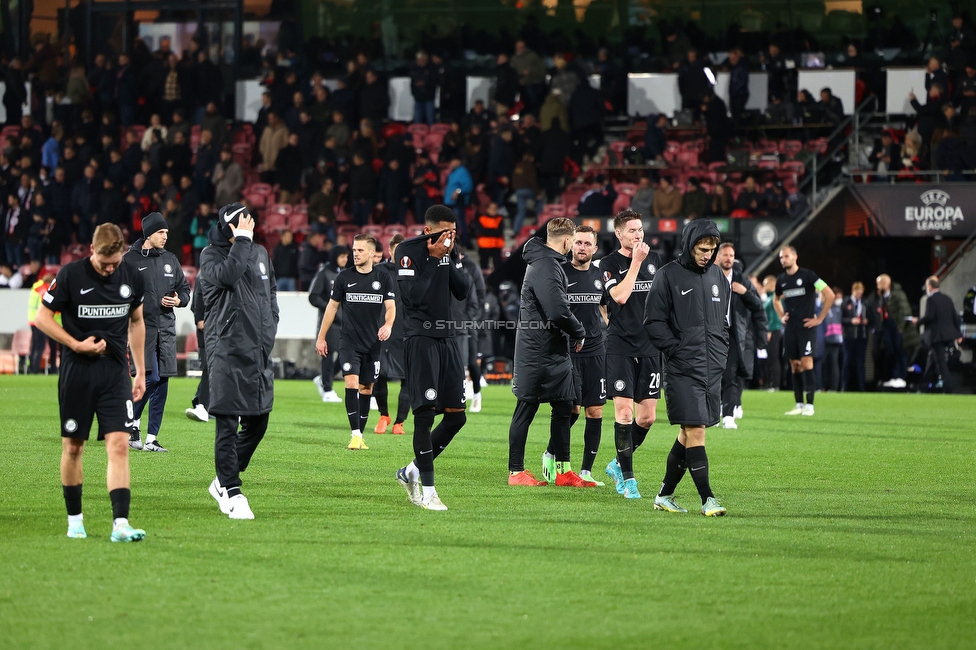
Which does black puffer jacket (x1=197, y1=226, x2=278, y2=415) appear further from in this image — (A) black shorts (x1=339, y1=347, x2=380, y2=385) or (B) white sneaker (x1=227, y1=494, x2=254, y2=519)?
(A) black shorts (x1=339, y1=347, x2=380, y2=385)

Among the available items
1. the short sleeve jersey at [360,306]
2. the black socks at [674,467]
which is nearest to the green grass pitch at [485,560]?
the black socks at [674,467]

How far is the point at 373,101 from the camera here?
3203 centimetres

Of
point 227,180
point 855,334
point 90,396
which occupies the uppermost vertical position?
point 227,180

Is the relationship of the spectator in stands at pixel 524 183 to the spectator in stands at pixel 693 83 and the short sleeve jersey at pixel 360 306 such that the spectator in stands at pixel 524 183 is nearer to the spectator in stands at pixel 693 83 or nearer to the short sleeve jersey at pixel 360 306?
the spectator in stands at pixel 693 83

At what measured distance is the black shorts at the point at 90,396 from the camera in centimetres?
747

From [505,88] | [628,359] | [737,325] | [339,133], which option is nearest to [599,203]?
[505,88]

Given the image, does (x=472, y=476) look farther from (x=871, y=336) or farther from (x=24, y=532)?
(x=871, y=336)

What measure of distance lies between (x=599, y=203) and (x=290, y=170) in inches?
319

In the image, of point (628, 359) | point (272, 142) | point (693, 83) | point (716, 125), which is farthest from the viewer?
point (272, 142)

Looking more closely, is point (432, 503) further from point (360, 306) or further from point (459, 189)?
point (459, 189)

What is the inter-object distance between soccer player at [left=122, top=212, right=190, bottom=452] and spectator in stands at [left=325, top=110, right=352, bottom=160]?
58.8ft

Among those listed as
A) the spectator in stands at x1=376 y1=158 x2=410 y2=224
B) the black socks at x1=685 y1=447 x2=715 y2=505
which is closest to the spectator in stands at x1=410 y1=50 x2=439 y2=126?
the spectator in stands at x1=376 y1=158 x2=410 y2=224

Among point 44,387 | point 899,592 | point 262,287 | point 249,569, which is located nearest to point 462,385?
point 262,287

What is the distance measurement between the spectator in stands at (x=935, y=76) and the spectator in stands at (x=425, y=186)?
11034 mm
